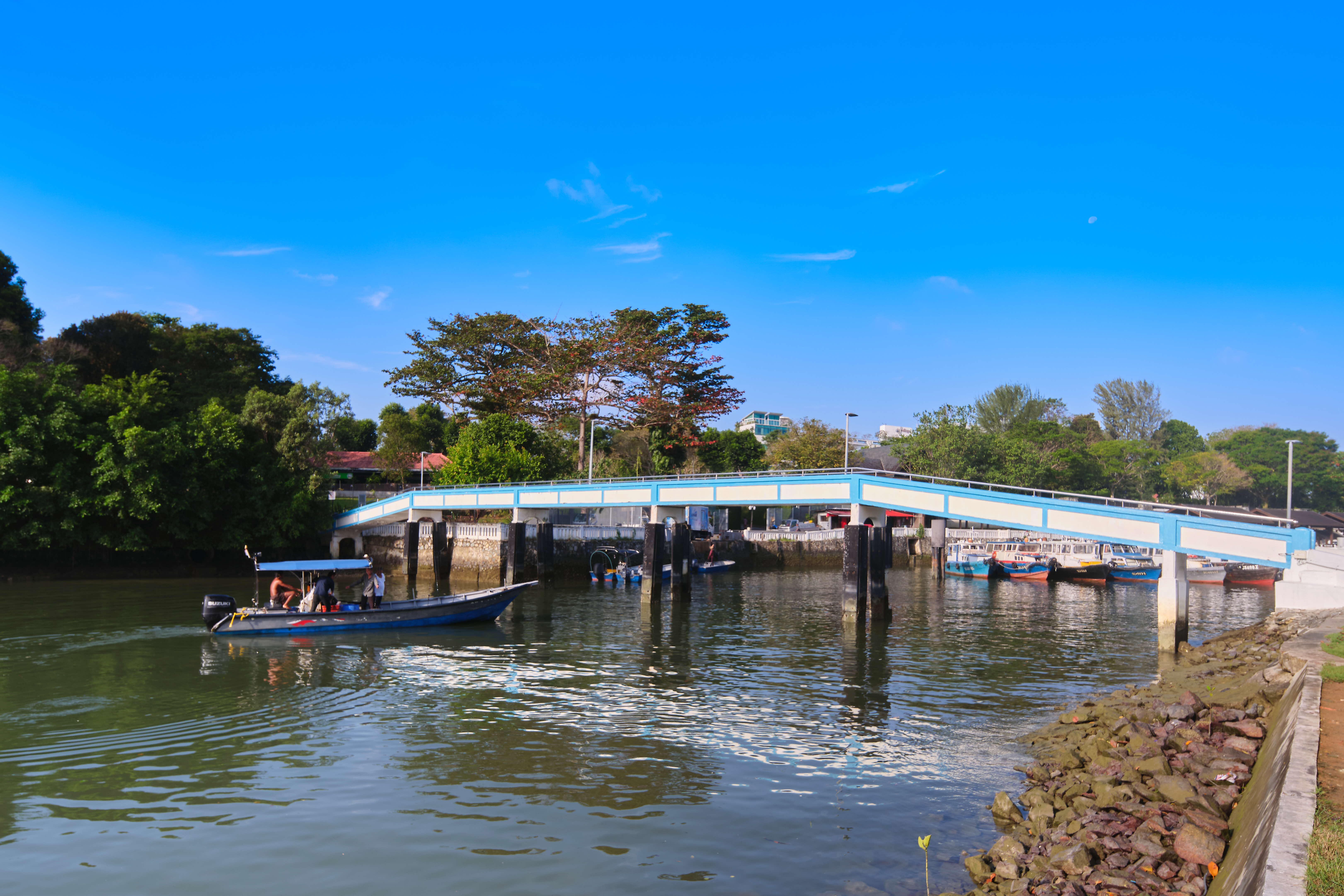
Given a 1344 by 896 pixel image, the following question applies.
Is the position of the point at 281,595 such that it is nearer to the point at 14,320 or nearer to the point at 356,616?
the point at 356,616

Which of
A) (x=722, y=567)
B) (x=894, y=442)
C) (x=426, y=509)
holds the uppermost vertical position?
(x=894, y=442)

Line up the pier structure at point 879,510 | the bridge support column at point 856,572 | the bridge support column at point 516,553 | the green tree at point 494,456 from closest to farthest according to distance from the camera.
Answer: the pier structure at point 879,510, the bridge support column at point 856,572, the bridge support column at point 516,553, the green tree at point 494,456

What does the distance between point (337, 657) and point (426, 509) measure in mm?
27744

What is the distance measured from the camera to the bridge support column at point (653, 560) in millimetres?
38312

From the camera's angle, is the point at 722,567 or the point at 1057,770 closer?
A: the point at 1057,770

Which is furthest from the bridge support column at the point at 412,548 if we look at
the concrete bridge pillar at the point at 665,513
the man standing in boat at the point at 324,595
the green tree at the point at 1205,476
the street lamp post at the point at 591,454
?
the green tree at the point at 1205,476

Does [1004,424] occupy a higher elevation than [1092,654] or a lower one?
higher

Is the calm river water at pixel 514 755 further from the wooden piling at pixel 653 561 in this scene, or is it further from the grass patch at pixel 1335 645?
the wooden piling at pixel 653 561

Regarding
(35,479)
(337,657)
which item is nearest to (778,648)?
(337,657)

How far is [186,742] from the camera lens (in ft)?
47.8

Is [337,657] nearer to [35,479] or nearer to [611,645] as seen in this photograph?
[611,645]

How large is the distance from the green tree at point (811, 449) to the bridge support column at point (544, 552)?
120 feet

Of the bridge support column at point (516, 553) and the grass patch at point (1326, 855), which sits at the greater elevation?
the grass patch at point (1326, 855)

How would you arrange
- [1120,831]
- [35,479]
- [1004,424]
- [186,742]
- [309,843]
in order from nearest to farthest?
[1120,831] → [309,843] → [186,742] → [35,479] → [1004,424]
